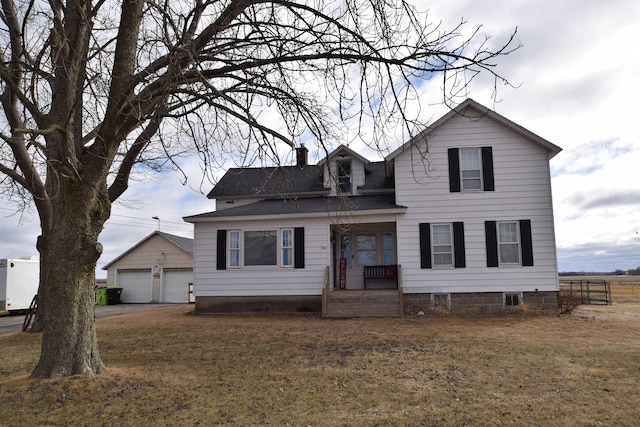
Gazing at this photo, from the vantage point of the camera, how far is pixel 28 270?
77.0ft

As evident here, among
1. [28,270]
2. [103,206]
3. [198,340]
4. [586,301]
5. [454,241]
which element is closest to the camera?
[103,206]

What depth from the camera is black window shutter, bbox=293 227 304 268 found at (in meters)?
16.4

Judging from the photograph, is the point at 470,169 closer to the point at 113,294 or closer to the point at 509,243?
the point at 509,243

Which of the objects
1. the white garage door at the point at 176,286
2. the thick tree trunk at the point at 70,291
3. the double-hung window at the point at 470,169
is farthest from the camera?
the white garage door at the point at 176,286

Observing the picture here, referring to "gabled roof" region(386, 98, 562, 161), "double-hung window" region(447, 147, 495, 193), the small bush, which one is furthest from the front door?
"gabled roof" region(386, 98, 562, 161)

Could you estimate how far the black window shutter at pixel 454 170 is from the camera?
1600cm

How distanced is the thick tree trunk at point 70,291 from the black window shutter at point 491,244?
1221 centimetres

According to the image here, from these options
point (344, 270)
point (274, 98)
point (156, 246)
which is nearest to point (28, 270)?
point (156, 246)

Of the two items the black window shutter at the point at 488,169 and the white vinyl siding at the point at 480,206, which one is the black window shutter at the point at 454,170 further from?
the black window shutter at the point at 488,169

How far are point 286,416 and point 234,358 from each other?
3.36m

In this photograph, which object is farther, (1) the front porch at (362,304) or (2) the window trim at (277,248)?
(2) the window trim at (277,248)

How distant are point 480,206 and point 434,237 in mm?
1829

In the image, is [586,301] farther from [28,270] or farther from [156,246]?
[28,270]

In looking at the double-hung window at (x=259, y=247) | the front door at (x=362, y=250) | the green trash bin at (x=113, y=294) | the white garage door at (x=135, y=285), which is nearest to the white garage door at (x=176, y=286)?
the white garage door at (x=135, y=285)
